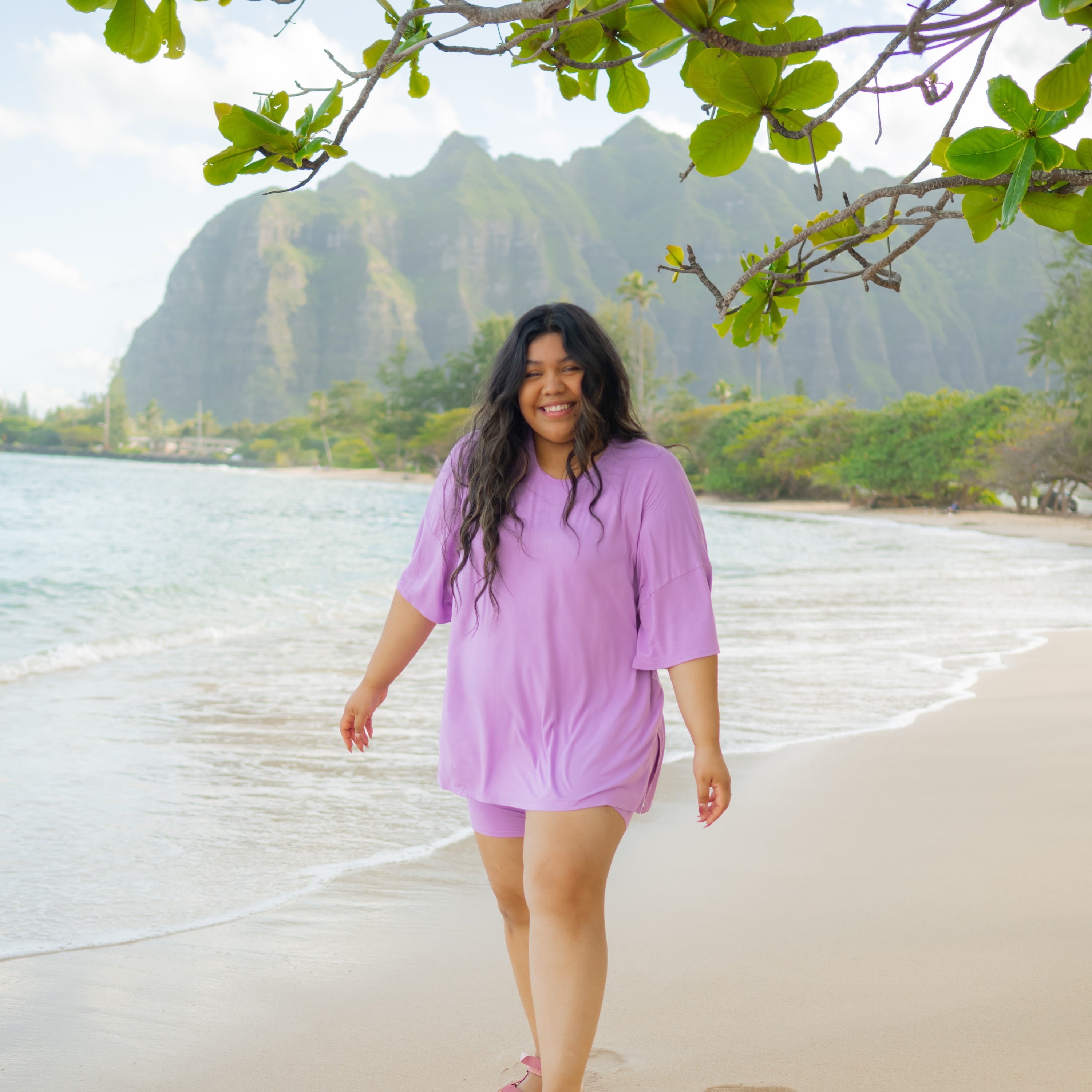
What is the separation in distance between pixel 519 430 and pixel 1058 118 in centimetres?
111

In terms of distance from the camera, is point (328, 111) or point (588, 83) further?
point (588, 83)

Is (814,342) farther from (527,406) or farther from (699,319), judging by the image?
(527,406)

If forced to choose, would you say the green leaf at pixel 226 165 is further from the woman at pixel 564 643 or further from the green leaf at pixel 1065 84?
the green leaf at pixel 1065 84

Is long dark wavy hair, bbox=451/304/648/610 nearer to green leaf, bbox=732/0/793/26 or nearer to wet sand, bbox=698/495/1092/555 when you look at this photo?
green leaf, bbox=732/0/793/26

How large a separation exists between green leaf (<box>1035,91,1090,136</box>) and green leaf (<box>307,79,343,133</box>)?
112 cm

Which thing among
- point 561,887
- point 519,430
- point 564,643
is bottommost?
point 561,887

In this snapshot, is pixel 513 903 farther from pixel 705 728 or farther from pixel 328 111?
pixel 328 111

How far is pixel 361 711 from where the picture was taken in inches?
91.0

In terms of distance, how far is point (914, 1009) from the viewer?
257cm

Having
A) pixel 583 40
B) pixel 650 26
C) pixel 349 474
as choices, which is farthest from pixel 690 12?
pixel 349 474

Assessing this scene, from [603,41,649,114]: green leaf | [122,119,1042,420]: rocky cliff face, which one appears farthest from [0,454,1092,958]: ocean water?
[122,119,1042,420]: rocky cliff face

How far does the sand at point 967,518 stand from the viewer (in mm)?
30031

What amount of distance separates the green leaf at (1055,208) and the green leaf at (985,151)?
212 millimetres

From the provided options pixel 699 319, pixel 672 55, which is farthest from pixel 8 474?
pixel 699 319
